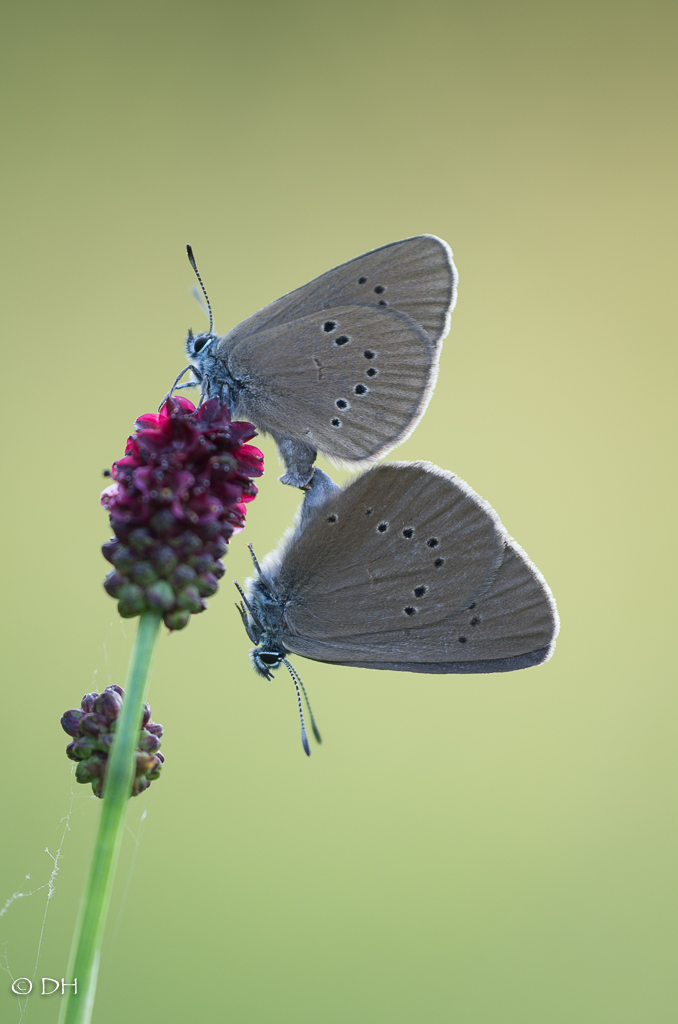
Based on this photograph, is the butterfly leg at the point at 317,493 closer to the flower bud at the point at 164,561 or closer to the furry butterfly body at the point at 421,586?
the furry butterfly body at the point at 421,586

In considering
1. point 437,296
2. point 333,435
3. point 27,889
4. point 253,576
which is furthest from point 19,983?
point 27,889

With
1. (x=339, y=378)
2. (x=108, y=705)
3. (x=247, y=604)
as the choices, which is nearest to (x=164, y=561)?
(x=108, y=705)

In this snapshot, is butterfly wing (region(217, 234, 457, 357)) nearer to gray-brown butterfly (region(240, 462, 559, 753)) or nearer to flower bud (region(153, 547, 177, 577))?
gray-brown butterfly (region(240, 462, 559, 753))

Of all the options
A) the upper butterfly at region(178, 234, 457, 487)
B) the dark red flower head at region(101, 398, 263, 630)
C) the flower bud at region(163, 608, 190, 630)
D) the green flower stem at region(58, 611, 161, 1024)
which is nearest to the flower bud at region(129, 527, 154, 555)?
the dark red flower head at region(101, 398, 263, 630)

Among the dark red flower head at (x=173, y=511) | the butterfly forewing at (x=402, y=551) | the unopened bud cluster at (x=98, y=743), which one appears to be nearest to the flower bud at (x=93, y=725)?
the unopened bud cluster at (x=98, y=743)

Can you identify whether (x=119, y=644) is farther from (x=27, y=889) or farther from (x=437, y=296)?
(x=437, y=296)
